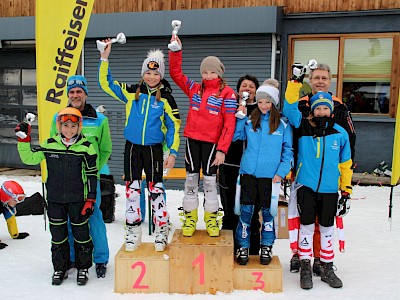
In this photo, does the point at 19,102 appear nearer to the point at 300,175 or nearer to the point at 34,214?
the point at 34,214

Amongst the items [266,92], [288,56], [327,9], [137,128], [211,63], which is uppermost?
[327,9]

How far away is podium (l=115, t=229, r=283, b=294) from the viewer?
4.12 m

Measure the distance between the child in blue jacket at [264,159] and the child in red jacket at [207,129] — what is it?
16cm

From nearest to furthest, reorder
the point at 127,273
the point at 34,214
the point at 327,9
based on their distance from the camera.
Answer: the point at 127,273 < the point at 34,214 < the point at 327,9

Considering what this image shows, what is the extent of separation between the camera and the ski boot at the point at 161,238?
4.36 m

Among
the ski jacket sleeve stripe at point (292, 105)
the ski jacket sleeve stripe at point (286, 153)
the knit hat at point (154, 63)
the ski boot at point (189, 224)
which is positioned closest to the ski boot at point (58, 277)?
the ski boot at point (189, 224)

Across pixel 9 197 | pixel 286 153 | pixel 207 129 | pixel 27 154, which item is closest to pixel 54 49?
pixel 9 197

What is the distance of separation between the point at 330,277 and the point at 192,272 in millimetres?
1382

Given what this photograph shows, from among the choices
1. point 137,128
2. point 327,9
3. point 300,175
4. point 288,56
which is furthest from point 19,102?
point 300,175

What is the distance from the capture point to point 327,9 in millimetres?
9500

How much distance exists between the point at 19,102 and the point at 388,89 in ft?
31.8

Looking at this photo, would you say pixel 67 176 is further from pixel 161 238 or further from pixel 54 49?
pixel 54 49

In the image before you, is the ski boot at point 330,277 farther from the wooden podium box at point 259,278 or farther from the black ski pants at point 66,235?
the black ski pants at point 66,235

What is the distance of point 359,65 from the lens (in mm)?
9766
